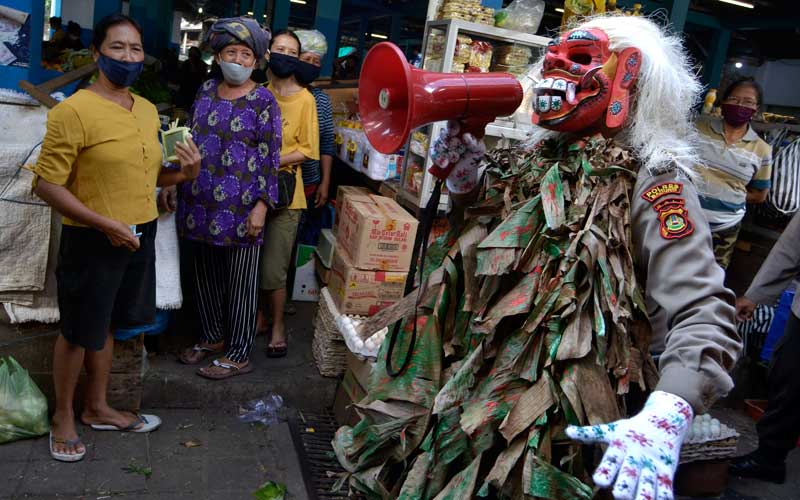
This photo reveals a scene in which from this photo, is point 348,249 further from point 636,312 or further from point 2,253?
point 636,312

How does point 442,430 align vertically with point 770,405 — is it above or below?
above

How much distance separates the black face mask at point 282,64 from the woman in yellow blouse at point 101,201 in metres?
1.13

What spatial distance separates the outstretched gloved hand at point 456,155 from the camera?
230 centimetres

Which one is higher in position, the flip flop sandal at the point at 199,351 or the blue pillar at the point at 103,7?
the blue pillar at the point at 103,7

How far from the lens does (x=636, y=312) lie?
6.47ft

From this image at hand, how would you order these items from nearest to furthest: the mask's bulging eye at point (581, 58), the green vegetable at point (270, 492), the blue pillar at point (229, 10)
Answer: the mask's bulging eye at point (581, 58) → the green vegetable at point (270, 492) → the blue pillar at point (229, 10)

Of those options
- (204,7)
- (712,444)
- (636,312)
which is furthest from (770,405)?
(204,7)

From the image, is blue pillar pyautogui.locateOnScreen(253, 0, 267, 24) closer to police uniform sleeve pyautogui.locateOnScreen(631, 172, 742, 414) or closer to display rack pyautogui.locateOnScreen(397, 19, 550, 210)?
display rack pyautogui.locateOnScreen(397, 19, 550, 210)

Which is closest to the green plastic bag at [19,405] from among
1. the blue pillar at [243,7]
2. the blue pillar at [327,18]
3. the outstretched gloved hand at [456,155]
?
the outstretched gloved hand at [456,155]

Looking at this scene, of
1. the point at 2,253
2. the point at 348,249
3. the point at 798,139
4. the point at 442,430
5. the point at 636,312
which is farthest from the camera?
the point at 798,139

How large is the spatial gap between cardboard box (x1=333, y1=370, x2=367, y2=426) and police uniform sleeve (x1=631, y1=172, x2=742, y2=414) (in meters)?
2.15

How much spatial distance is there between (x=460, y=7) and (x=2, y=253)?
298 centimetres

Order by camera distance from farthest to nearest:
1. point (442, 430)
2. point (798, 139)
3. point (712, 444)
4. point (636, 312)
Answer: point (798, 139), point (712, 444), point (442, 430), point (636, 312)

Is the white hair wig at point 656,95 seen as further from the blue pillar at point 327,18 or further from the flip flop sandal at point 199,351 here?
the blue pillar at point 327,18
